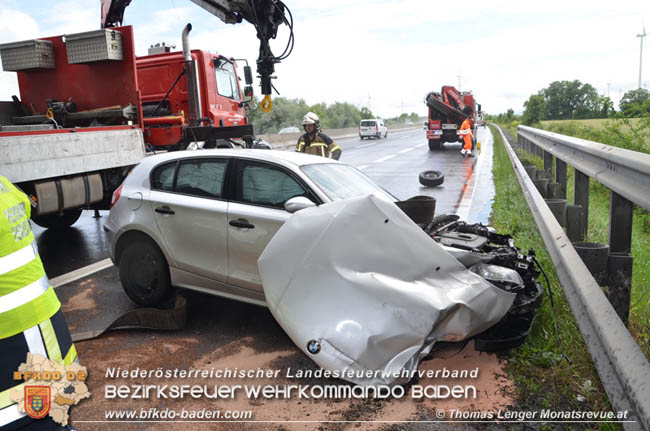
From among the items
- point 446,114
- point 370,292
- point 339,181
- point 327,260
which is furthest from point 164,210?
point 446,114

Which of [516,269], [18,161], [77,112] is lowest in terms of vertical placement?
[516,269]

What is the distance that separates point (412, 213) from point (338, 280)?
5.01 ft

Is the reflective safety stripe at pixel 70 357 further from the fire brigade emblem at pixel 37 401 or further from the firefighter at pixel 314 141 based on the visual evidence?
the firefighter at pixel 314 141

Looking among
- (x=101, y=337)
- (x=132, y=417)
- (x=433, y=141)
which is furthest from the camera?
(x=433, y=141)

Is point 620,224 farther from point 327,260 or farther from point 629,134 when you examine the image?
point 629,134

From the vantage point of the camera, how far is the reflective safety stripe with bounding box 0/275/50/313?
192 cm

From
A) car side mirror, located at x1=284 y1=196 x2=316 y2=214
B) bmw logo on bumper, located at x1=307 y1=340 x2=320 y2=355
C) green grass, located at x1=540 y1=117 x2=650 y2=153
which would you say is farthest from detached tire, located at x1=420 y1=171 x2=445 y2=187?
bmw logo on bumper, located at x1=307 y1=340 x2=320 y2=355

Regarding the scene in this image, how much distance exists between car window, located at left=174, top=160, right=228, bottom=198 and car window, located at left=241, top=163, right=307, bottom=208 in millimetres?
261

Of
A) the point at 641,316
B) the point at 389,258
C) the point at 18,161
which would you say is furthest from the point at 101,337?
the point at 641,316

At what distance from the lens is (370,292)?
129 inches

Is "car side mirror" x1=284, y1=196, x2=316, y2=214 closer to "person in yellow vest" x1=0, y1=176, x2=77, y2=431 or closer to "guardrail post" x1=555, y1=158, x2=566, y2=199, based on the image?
"person in yellow vest" x1=0, y1=176, x2=77, y2=431

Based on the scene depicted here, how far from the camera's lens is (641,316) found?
3.68 meters

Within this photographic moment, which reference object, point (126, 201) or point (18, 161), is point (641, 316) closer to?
point (126, 201)

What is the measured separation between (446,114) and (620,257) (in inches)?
989
